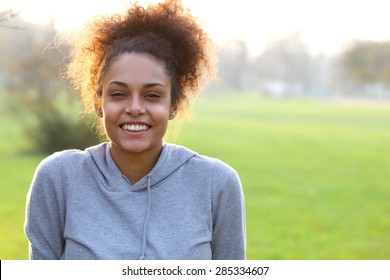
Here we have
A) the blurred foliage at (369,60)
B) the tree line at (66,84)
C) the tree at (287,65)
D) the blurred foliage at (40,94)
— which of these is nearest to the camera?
the tree line at (66,84)

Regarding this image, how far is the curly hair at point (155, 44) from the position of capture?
2.21m

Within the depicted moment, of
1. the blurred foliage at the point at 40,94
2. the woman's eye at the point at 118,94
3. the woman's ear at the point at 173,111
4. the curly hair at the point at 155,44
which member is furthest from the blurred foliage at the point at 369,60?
the woman's eye at the point at 118,94

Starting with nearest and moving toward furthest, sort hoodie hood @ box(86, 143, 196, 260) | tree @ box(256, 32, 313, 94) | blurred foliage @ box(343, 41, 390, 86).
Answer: hoodie hood @ box(86, 143, 196, 260) → blurred foliage @ box(343, 41, 390, 86) → tree @ box(256, 32, 313, 94)

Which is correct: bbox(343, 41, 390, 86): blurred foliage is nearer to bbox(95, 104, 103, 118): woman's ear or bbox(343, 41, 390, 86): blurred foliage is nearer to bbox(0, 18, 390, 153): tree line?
bbox(0, 18, 390, 153): tree line

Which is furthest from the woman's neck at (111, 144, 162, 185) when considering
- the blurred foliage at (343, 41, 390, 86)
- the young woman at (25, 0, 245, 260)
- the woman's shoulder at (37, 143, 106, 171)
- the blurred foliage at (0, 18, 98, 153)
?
the blurred foliage at (343, 41, 390, 86)

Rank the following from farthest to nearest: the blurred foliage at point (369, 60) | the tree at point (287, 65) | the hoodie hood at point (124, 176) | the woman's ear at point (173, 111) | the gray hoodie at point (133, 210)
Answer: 1. the tree at point (287, 65)
2. the blurred foliage at point (369, 60)
3. the woman's ear at point (173, 111)
4. the hoodie hood at point (124, 176)
5. the gray hoodie at point (133, 210)

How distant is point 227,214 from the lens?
2217mm

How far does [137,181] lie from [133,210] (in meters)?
0.15

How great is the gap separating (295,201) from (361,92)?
1685 inches

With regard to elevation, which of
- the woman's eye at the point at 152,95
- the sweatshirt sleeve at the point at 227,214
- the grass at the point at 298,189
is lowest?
the grass at the point at 298,189

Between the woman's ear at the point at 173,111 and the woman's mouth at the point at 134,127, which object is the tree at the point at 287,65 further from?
the woman's mouth at the point at 134,127

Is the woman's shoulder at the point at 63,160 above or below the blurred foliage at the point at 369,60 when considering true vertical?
below

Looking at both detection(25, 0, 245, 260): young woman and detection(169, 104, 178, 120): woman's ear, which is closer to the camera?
detection(25, 0, 245, 260): young woman

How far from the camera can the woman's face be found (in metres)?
2.12
